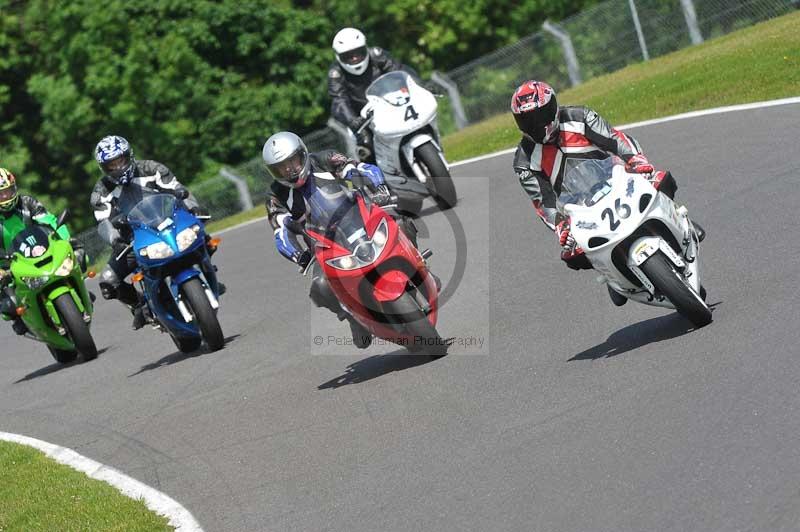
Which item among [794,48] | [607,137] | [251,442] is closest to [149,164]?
[251,442]

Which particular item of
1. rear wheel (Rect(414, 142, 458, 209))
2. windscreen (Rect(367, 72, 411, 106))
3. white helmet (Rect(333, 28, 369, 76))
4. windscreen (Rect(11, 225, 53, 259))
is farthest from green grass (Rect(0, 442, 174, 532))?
white helmet (Rect(333, 28, 369, 76))

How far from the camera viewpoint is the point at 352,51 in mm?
17469

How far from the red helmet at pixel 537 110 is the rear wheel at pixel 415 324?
1494 millimetres

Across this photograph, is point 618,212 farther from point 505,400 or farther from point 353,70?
point 353,70

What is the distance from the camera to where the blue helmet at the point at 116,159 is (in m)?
12.8

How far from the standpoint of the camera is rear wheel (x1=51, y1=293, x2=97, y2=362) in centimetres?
1391

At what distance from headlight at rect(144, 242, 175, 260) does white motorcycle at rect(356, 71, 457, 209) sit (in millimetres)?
4371

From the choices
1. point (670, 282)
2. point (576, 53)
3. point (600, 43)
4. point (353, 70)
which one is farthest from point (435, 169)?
point (576, 53)

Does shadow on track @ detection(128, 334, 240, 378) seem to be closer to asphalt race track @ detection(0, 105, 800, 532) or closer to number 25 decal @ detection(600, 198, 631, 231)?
asphalt race track @ detection(0, 105, 800, 532)

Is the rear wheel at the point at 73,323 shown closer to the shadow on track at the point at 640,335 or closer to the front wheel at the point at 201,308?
the front wheel at the point at 201,308

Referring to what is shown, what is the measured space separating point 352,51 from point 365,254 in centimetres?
811

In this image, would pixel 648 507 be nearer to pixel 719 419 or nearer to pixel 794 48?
pixel 719 419

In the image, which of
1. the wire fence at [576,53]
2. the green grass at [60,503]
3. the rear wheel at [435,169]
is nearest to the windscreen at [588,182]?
the green grass at [60,503]

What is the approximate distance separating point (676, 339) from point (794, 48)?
11.7 m
